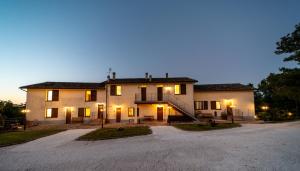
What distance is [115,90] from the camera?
27484 millimetres

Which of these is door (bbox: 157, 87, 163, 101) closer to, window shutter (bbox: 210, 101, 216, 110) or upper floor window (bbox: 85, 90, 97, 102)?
window shutter (bbox: 210, 101, 216, 110)

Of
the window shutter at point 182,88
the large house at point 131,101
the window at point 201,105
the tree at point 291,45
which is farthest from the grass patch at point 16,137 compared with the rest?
the tree at point 291,45

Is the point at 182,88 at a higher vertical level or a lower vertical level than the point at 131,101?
higher

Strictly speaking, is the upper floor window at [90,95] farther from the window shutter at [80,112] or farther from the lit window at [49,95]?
the lit window at [49,95]

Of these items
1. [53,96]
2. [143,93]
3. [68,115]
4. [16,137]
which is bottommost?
[16,137]

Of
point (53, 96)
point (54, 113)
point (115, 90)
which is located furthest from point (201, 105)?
point (53, 96)

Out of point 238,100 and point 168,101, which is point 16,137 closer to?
point 168,101

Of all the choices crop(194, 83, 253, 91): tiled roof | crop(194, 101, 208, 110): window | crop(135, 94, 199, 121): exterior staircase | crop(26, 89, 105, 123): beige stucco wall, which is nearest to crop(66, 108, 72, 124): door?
crop(26, 89, 105, 123): beige stucco wall

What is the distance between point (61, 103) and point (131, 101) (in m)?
11.2

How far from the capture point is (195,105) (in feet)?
92.1

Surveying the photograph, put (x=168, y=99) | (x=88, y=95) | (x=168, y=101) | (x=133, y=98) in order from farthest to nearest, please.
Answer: (x=88, y=95), (x=133, y=98), (x=168, y=99), (x=168, y=101)

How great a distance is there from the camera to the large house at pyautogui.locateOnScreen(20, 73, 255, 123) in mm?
26703

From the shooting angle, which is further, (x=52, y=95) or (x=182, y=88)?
(x=52, y=95)

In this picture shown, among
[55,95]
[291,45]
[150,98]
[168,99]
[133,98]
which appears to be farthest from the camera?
[55,95]
